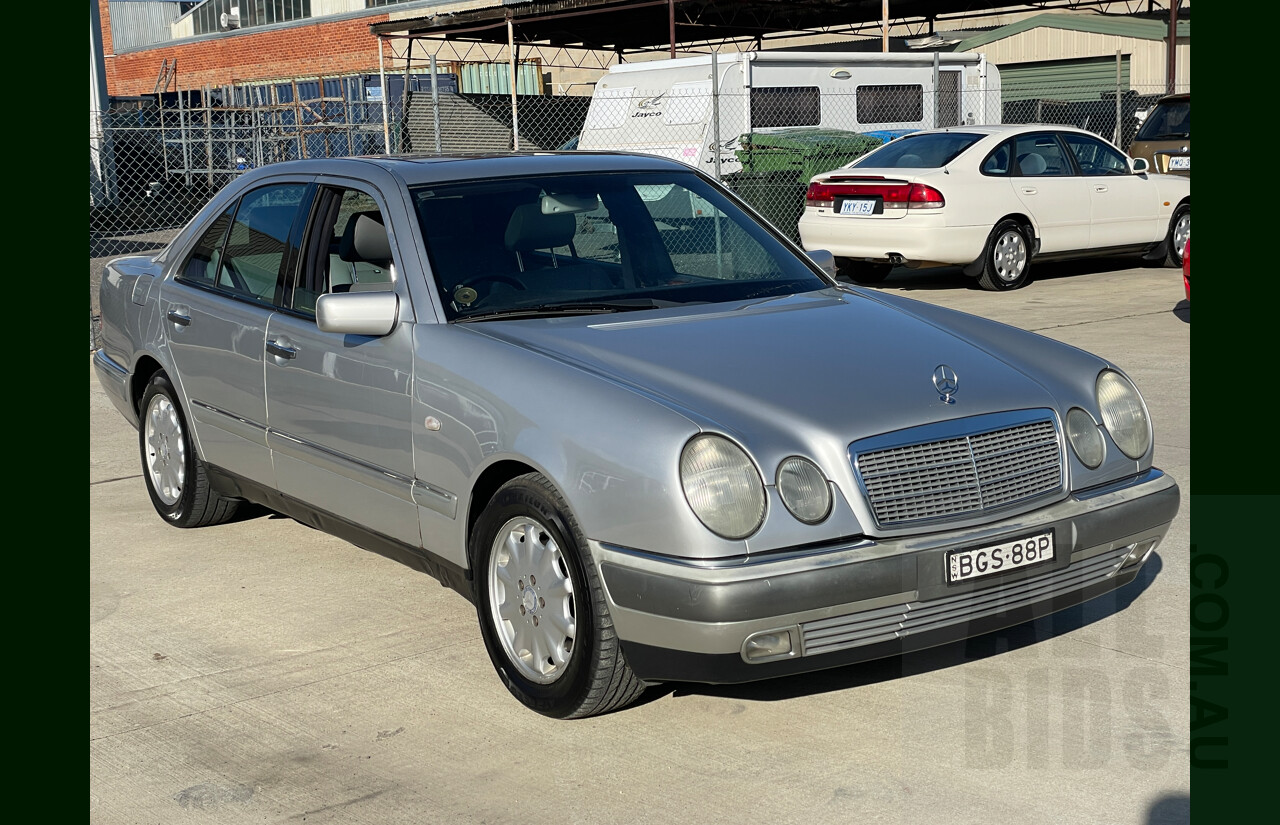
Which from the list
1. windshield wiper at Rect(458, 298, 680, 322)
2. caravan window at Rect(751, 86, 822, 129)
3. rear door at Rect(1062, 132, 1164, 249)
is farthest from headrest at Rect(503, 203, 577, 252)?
caravan window at Rect(751, 86, 822, 129)

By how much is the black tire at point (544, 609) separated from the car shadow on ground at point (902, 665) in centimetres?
33

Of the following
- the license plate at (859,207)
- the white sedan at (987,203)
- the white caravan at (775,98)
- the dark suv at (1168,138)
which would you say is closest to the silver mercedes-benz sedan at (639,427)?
the white sedan at (987,203)

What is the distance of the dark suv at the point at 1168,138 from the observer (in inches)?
691

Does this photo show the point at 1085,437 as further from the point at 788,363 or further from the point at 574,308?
the point at 574,308

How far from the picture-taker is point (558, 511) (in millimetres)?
3889

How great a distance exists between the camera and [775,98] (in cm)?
1775

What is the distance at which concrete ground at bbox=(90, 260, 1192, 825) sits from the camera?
11.7ft

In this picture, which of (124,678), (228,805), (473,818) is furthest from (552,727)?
(124,678)

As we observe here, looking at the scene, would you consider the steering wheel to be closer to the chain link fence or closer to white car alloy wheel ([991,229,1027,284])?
the chain link fence

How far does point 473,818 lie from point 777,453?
3.93 feet

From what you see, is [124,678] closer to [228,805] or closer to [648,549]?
[228,805]

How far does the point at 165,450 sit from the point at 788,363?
3448 millimetres

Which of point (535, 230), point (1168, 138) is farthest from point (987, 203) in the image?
point (535, 230)

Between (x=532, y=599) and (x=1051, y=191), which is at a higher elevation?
(x=1051, y=191)
